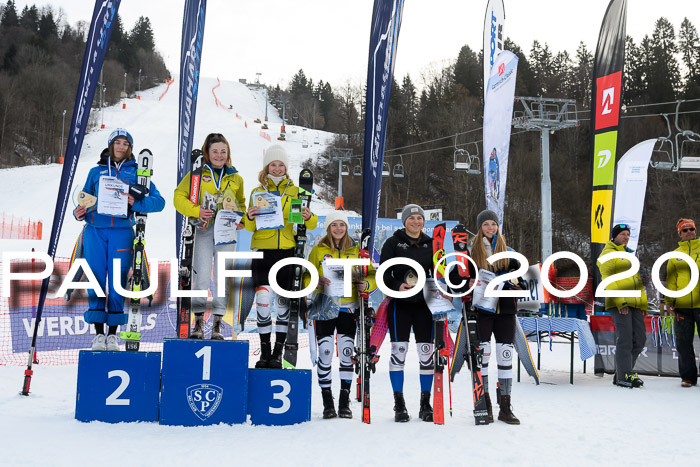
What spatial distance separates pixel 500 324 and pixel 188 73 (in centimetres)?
417

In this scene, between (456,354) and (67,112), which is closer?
(456,354)

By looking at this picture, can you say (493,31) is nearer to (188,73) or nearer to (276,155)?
(188,73)

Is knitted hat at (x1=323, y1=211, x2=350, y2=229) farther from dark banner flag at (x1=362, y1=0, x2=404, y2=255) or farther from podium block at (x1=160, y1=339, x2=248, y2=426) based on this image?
podium block at (x1=160, y1=339, x2=248, y2=426)

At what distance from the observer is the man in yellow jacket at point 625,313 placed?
6.57 m

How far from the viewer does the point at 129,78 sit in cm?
9262

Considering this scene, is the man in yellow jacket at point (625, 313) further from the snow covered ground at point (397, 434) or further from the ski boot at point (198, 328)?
the ski boot at point (198, 328)

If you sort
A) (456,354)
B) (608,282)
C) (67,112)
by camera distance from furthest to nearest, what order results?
(67,112)
(608,282)
(456,354)

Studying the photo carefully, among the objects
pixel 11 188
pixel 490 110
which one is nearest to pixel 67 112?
pixel 11 188

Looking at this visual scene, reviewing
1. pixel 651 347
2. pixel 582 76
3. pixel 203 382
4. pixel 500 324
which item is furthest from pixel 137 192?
pixel 582 76

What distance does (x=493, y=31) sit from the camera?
8.55m

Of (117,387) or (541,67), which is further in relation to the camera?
(541,67)

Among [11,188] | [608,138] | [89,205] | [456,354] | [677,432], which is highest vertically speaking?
[11,188]

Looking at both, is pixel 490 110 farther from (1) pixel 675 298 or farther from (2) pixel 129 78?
(2) pixel 129 78

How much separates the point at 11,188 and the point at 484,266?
33.5 meters
